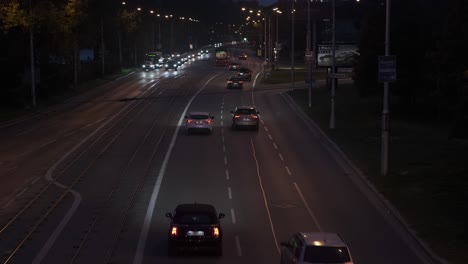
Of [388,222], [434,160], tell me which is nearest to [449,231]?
[388,222]

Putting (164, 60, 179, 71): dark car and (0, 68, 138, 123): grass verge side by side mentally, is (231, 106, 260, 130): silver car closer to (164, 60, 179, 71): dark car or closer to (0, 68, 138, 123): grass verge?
(0, 68, 138, 123): grass verge

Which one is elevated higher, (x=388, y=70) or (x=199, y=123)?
(x=388, y=70)

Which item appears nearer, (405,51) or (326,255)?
(326,255)

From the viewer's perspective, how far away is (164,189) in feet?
113

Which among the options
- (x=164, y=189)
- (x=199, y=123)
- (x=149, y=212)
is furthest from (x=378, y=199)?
(x=199, y=123)

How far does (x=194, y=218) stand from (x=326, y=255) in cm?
552

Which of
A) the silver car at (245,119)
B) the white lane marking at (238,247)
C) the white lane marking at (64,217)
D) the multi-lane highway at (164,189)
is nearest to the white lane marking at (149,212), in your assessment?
the multi-lane highway at (164,189)

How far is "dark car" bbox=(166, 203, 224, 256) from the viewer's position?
2242 cm

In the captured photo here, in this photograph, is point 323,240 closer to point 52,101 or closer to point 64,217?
point 64,217

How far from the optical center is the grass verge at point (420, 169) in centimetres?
2672

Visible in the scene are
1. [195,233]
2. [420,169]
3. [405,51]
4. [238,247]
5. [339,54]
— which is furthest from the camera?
[339,54]

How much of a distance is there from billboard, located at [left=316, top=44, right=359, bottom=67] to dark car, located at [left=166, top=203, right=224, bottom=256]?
5369cm

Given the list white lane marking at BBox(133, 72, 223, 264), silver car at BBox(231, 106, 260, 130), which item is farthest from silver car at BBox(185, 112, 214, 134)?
silver car at BBox(231, 106, 260, 130)

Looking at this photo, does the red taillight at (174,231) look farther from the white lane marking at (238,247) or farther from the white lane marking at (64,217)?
the white lane marking at (64,217)
